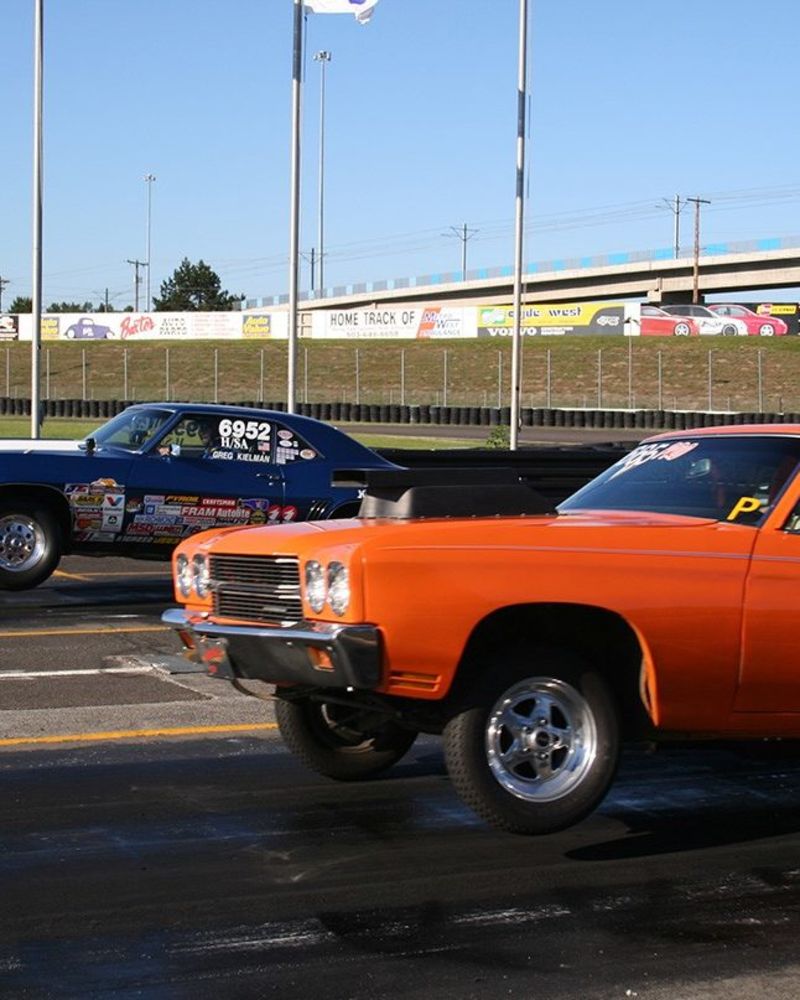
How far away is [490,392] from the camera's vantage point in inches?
2736

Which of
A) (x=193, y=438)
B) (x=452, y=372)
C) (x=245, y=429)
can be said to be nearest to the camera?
(x=193, y=438)

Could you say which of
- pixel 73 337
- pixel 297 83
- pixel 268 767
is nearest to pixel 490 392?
pixel 73 337

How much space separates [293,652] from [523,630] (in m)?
0.88

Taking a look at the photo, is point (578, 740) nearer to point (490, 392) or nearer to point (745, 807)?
point (745, 807)

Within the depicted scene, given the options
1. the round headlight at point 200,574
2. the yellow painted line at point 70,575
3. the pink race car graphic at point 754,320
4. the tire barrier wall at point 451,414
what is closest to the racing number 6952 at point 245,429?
the yellow painted line at point 70,575

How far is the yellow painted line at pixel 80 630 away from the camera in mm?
11438

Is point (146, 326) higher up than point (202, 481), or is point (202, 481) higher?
point (146, 326)

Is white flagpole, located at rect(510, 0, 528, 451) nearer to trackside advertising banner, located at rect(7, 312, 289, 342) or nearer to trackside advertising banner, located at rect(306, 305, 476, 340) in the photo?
trackside advertising banner, located at rect(306, 305, 476, 340)

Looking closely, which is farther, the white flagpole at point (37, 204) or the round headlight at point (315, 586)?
the white flagpole at point (37, 204)

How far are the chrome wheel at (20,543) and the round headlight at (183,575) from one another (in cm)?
654

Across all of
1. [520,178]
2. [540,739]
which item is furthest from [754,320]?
[540,739]

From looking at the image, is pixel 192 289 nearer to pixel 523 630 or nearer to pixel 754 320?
pixel 754 320

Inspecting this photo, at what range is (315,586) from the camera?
19.0ft

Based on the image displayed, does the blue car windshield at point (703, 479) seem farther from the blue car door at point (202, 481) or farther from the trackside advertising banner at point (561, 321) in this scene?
the trackside advertising banner at point (561, 321)
